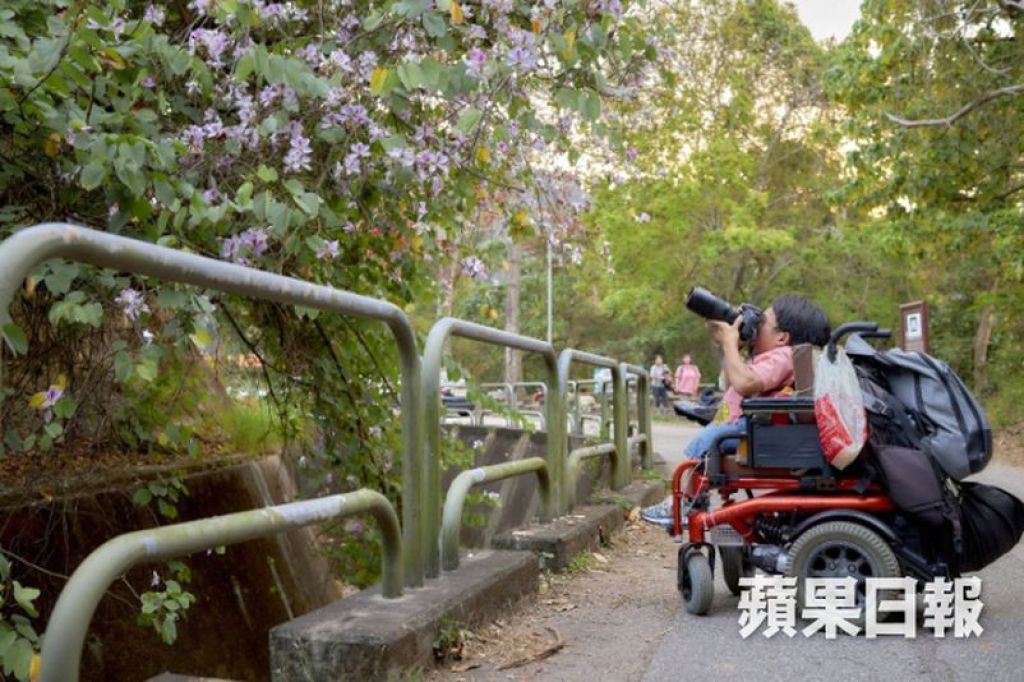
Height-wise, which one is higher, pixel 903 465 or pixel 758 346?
pixel 758 346

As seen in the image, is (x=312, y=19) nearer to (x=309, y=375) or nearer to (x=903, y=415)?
(x=309, y=375)

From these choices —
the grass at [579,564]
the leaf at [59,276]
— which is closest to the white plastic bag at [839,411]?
the grass at [579,564]

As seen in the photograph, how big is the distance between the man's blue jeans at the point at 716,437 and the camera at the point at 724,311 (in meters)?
0.35

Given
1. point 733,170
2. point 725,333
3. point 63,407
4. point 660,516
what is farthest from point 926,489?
point 733,170

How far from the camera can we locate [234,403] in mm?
7938

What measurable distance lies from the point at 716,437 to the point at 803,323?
60 cm

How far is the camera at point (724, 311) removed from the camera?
15.1 feet

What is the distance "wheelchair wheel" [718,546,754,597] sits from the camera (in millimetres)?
4520

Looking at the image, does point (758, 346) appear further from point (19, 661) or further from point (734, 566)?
point (19, 661)

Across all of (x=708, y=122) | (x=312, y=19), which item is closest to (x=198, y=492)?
(x=312, y=19)

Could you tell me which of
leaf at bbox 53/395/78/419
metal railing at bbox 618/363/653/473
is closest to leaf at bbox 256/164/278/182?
leaf at bbox 53/395/78/419

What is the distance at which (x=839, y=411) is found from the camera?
4051mm

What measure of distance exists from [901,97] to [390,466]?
34.0ft

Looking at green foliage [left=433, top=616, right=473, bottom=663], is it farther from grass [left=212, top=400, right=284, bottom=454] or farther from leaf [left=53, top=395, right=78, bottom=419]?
grass [left=212, top=400, right=284, bottom=454]
